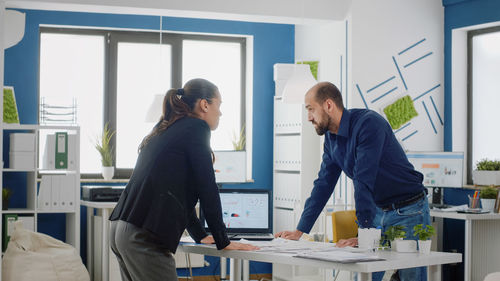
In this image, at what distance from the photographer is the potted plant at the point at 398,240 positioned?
9.58ft

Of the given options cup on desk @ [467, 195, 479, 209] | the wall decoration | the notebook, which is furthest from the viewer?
the wall decoration

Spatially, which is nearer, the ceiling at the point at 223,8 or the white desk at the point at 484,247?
the ceiling at the point at 223,8

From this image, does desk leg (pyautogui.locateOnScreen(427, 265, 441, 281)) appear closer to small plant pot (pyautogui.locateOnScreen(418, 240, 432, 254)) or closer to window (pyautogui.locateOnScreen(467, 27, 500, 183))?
small plant pot (pyautogui.locateOnScreen(418, 240, 432, 254))

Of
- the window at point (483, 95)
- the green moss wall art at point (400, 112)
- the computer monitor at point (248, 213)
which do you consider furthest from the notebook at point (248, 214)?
the window at point (483, 95)

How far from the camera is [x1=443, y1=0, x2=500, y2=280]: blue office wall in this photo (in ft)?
19.8

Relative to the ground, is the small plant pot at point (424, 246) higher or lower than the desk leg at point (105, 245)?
higher

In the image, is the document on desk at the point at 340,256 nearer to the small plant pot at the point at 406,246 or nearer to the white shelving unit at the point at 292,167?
the small plant pot at the point at 406,246

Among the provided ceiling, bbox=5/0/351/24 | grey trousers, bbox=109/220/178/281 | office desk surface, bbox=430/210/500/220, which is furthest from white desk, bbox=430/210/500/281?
grey trousers, bbox=109/220/178/281

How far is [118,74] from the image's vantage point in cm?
683

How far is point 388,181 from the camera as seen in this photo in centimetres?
321

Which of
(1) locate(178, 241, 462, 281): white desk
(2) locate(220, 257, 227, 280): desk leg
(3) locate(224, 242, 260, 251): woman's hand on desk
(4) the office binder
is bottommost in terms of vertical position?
(2) locate(220, 257, 227, 280): desk leg

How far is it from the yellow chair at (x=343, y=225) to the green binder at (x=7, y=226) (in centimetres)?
279

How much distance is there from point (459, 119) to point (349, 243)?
3.61 m

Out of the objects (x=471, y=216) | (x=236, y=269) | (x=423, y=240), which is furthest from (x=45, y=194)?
(x=423, y=240)
